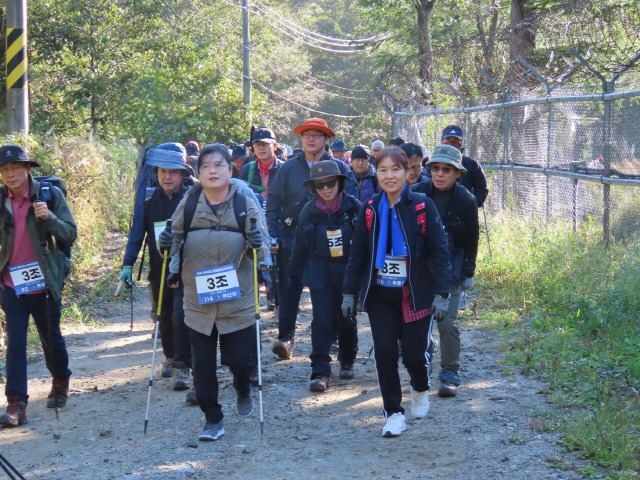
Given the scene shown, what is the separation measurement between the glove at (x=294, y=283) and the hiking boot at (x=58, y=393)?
2066 mm

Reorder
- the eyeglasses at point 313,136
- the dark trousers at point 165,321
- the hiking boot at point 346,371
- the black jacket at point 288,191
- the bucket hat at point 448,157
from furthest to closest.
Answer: the black jacket at point 288,191, the eyeglasses at point 313,136, the dark trousers at point 165,321, the hiking boot at point 346,371, the bucket hat at point 448,157

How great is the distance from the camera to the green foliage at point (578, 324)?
5.29 m

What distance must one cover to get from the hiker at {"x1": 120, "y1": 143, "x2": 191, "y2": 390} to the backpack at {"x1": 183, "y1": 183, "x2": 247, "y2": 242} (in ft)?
3.89

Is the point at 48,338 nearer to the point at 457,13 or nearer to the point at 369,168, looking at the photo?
the point at 369,168

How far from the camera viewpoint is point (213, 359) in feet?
18.6

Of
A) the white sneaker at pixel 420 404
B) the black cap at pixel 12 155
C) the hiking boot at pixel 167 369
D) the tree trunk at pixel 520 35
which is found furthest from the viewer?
the tree trunk at pixel 520 35

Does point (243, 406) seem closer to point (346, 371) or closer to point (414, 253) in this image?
point (346, 371)

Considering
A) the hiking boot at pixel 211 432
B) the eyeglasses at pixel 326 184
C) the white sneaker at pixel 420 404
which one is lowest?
the hiking boot at pixel 211 432

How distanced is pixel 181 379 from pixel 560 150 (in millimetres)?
6694

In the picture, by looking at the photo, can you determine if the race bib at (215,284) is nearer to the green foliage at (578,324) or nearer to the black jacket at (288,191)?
the black jacket at (288,191)

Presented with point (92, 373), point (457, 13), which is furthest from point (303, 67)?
point (92, 373)

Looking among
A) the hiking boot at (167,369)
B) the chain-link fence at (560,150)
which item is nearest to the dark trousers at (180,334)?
the hiking boot at (167,369)

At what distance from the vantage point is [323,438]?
5684 mm

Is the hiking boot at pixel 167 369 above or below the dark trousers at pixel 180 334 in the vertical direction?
below
